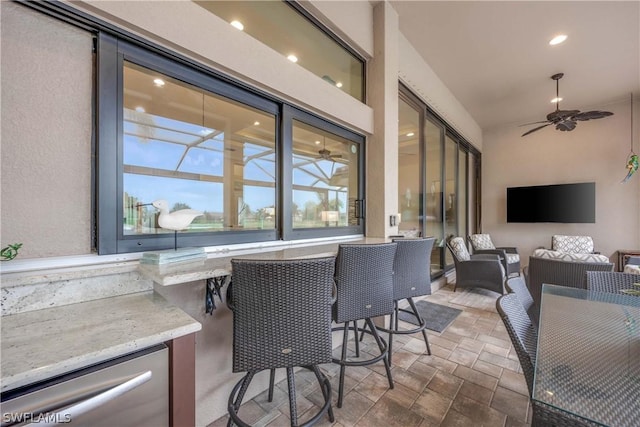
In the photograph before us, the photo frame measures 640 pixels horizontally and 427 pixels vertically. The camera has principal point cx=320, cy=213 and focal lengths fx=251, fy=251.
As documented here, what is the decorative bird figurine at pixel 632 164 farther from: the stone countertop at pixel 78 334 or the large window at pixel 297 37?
the stone countertop at pixel 78 334

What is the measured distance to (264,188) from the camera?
2.14 meters

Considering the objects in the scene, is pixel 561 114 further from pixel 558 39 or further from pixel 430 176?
pixel 430 176

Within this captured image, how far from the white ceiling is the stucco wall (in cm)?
317

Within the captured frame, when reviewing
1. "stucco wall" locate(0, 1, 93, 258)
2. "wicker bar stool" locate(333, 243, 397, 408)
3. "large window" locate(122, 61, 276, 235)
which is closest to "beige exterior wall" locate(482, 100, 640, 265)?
"wicker bar stool" locate(333, 243, 397, 408)

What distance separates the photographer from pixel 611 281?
1.89 metres

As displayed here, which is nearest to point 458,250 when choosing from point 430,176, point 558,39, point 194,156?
point 430,176

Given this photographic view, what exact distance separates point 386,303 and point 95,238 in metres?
1.72

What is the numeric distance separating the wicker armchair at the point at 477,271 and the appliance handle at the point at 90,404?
4398mm

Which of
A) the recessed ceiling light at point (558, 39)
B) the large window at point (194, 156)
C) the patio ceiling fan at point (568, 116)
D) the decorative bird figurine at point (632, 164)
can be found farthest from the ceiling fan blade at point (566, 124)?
the large window at point (194, 156)

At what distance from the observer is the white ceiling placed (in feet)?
9.54

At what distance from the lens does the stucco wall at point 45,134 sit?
1.03 meters

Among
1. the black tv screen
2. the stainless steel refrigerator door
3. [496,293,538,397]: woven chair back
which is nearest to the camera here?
the stainless steel refrigerator door

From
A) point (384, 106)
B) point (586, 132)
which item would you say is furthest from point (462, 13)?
point (586, 132)

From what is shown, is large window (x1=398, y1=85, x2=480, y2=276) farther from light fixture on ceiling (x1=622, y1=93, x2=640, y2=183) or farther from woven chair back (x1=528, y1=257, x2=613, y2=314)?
light fixture on ceiling (x1=622, y1=93, x2=640, y2=183)
